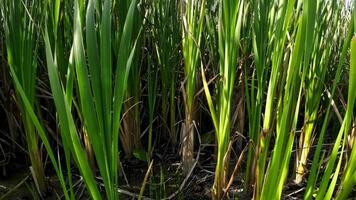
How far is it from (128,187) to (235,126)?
348 millimetres

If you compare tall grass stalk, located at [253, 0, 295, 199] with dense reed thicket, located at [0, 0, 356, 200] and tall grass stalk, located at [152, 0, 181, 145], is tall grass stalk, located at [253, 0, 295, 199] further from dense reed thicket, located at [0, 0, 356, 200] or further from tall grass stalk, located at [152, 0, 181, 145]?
tall grass stalk, located at [152, 0, 181, 145]

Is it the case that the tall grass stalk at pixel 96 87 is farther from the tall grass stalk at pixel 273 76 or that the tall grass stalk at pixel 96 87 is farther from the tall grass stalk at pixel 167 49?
the tall grass stalk at pixel 167 49

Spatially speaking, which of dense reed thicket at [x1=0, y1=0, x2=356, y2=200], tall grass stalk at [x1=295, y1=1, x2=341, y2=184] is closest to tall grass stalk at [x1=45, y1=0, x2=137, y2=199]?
dense reed thicket at [x1=0, y1=0, x2=356, y2=200]

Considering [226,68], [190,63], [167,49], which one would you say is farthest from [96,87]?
[167,49]

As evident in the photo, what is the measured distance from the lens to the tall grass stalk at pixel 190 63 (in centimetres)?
87

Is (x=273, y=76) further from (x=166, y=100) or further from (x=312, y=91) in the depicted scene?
(x=166, y=100)

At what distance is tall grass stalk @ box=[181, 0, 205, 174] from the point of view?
868 mm

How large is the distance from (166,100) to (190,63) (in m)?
0.22

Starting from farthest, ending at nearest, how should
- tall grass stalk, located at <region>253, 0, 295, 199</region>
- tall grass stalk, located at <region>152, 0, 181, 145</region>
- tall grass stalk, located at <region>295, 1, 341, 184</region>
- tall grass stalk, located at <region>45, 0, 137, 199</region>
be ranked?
1. tall grass stalk, located at <region>152, 0, 181, 145</region>
2. tall grass stalk, located at <region>295, 1, 341, 184</region>
3. tall grass stalk, located at <region>253, 0, 295, 199</region>
4. tall grass stalk, located at <region>45, 0, 137, 199</region>

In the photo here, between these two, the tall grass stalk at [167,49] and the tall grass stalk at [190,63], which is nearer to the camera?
the tall grass stalk at [190,63]

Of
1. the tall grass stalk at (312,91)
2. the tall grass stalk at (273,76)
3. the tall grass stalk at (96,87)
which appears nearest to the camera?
the tall grass stalk at (96,87)

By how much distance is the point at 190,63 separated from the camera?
881 mm

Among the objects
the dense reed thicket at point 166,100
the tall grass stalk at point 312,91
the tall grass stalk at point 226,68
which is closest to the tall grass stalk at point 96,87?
the dense reed thicket at point 166,100

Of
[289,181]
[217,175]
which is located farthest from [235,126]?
[217,175]
